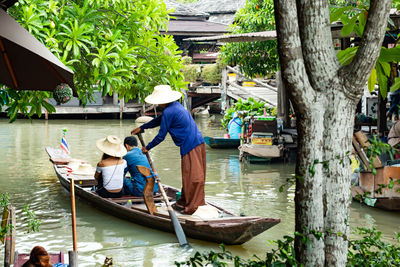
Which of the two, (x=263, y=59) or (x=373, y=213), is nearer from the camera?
(x=373, y=213)

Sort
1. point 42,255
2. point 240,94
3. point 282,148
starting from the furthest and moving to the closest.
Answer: point 240,94 → point 282,148 → point 42,255

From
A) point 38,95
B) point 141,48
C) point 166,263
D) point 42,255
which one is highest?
point 141,48

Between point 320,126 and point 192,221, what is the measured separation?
4.03 metres

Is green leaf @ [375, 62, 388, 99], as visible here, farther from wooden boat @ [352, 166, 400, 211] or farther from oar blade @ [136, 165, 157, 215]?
wooden boat @ [352, 166, 400, 211]

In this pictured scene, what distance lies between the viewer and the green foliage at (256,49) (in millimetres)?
15578

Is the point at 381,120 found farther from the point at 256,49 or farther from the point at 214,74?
the point at 214,74

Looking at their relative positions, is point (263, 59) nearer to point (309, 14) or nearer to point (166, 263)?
point (166, 263)

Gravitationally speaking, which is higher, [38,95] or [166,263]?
[38,95]

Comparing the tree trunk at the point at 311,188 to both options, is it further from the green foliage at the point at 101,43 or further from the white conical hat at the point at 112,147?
the white conical hat at the point at 112,147

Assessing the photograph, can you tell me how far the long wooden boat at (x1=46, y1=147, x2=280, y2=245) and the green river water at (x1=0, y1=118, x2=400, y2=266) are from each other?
0.47 ft

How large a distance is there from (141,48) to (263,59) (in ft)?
22.2

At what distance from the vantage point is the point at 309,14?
126 inches

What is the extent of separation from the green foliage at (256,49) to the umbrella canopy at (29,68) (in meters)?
10.2

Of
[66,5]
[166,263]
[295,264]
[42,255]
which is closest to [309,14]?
[295,264]
